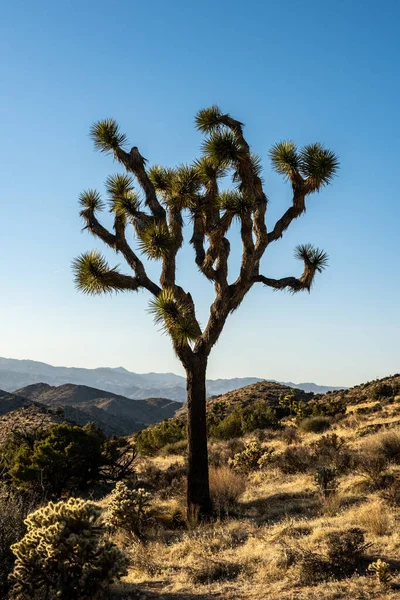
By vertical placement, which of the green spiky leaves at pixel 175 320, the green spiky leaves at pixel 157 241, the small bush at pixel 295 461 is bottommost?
the small bush at pixel 295 461

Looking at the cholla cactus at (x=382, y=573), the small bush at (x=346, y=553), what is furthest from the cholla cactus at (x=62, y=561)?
the cholla cactus at (x=382, y=573)

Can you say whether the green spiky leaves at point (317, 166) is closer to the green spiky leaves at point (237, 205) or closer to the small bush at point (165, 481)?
the green spiky leaves at point (237, 205)

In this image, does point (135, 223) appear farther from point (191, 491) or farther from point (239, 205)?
point (191, 491)

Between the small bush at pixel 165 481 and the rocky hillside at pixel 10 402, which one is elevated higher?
the rocky hillside at pixel 10 402

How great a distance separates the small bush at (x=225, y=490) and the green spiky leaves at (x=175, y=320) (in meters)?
3.21

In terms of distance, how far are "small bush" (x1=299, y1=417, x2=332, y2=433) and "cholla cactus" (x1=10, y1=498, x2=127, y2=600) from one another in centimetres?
1501

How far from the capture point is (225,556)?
667 cm

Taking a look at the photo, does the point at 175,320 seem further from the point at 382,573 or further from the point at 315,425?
the point at 315,425

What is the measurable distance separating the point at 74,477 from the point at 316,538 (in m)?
7.56

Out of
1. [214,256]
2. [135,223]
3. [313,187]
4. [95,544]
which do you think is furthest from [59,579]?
[313,187]

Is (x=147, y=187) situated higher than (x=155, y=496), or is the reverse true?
(x=147, y=187)

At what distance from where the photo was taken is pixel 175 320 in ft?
30.3

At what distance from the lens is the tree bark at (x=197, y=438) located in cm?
954

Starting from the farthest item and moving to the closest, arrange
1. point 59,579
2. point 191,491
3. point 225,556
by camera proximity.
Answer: point 191,491, point 225,556, point 59,579
